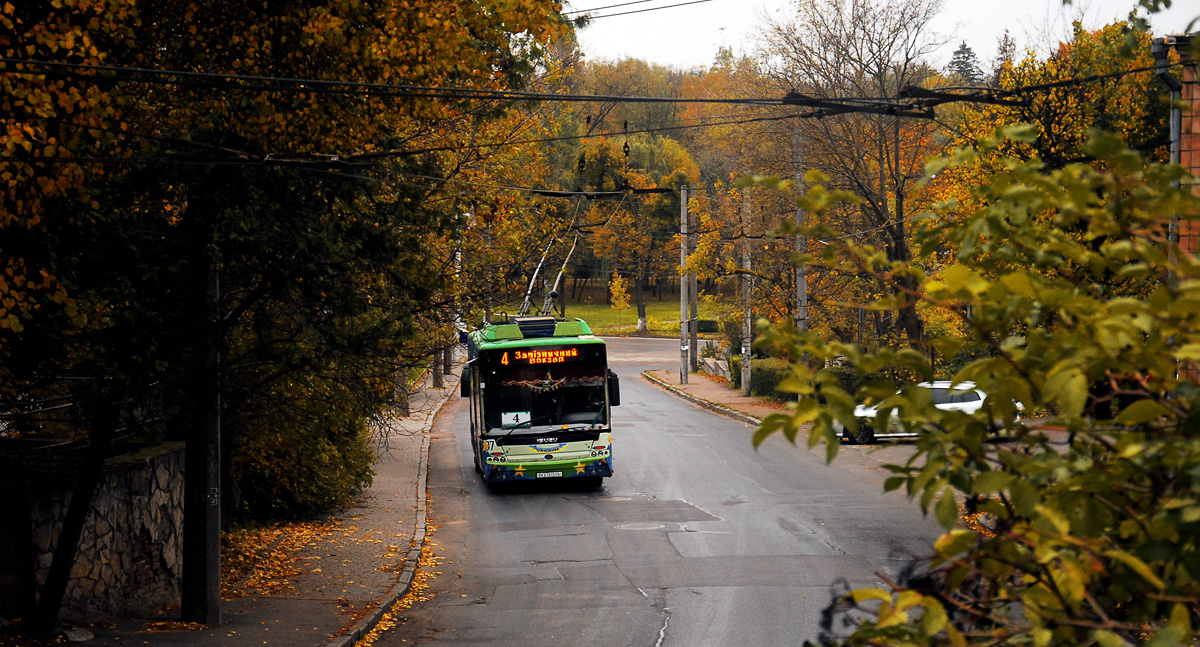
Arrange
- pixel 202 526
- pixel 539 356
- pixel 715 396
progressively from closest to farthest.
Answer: pixel 202 526 → pixel 539 356 → pixel 715 396

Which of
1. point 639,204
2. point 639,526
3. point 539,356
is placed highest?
point 639,204

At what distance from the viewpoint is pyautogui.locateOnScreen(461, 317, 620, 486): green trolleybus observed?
21.2 meters

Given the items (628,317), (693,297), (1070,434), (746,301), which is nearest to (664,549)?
(1070,434)

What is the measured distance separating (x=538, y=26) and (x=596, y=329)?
2662 inches

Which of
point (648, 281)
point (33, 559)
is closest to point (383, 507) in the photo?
point (33, 559)

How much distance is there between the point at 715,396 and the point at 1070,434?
128ft

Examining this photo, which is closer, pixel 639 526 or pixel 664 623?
pixel 664 623

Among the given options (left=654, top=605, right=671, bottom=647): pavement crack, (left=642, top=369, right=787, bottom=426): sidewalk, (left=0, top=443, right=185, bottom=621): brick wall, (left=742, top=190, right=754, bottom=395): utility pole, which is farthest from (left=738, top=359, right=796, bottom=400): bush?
(left=0, top=443, right=185, bottom=621): brick wall

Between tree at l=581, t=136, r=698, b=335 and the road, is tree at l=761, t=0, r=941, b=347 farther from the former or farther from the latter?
tree at l=581, t=136, r=698, b=335

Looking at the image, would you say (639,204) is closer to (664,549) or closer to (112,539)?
(664,549)

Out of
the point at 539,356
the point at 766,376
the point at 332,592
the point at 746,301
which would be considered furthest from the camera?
the point at 766,376

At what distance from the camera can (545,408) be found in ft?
70.1

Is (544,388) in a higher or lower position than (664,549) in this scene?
higher

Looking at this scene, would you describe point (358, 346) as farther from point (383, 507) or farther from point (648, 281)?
point (648, 281)
